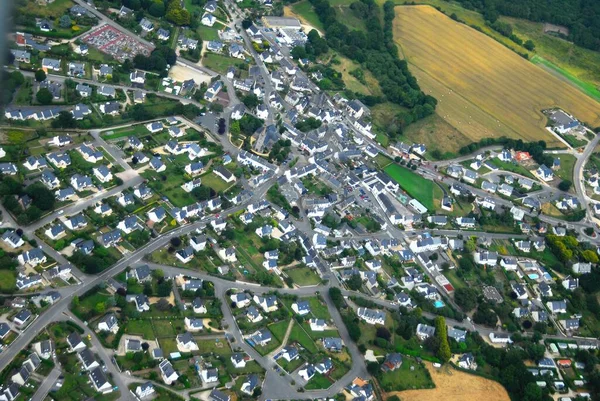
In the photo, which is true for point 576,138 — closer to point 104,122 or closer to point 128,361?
point 104,122

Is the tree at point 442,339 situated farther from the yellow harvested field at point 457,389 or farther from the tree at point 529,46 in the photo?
the tree at point 529,46

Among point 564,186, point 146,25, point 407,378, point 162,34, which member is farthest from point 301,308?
point 146,25

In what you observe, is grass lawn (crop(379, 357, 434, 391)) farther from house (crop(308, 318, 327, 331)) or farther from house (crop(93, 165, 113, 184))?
house (crop(93, 165, 113, 184))

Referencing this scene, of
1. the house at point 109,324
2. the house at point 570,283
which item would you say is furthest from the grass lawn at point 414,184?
the house at point 109,324

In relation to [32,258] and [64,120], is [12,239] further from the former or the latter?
[64,120]

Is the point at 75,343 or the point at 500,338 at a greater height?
the point at 500,338

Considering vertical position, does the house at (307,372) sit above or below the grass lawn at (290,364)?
above

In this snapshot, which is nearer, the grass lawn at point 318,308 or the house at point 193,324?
the house at point 193,324
